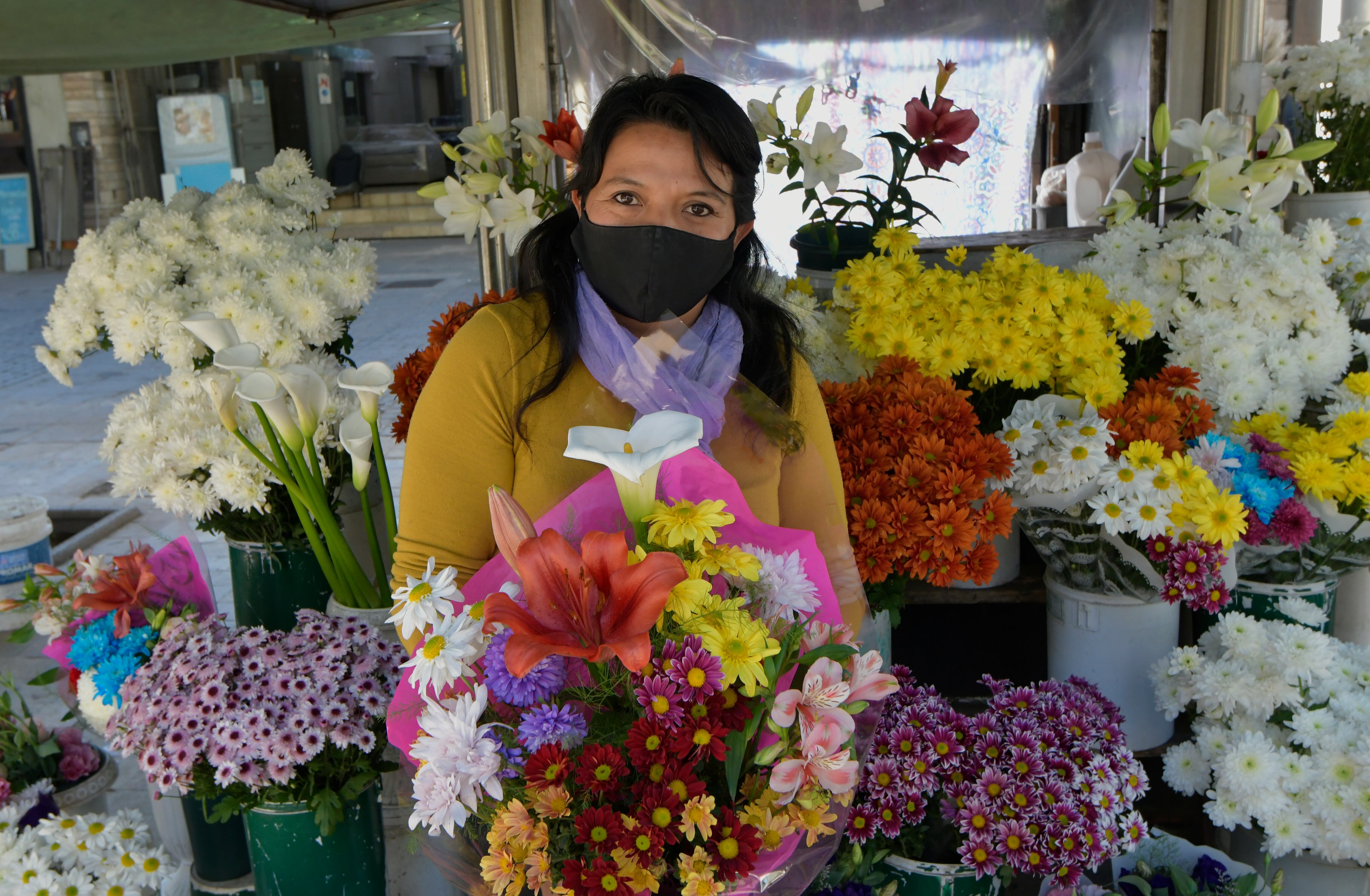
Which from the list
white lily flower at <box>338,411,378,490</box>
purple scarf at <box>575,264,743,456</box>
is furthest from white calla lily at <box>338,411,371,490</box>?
purple scarf at <box>575,264,743,456</box>

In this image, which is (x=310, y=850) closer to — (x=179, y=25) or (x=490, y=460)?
(x=490, y=460)

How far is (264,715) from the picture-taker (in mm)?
1365

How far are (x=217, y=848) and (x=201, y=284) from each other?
95 cm

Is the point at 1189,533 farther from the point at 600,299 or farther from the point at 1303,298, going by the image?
the point at 600,299

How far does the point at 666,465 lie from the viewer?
0.96 metres

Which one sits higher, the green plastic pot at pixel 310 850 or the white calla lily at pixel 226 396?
the white calla lily at pixel 226 396

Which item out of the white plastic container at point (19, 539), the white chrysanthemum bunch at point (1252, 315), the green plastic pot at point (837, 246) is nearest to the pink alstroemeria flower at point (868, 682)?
the white chrysanthemum bunch at point (1252, 315)

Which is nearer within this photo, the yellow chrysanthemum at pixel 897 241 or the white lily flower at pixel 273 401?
the white lily flower at pixel 273 401

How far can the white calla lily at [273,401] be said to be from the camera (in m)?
1.46

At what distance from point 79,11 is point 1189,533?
3.30m

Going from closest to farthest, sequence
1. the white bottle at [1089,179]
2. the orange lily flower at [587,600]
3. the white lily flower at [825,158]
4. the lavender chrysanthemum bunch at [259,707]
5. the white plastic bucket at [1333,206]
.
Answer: the orange lily flower at [587,600]
the lavender chrysanthemum bunch at [259,707]
the white lily flower at [825,158]
the white plastic bucket at [1333,206]
the white bottle at [1089,179]

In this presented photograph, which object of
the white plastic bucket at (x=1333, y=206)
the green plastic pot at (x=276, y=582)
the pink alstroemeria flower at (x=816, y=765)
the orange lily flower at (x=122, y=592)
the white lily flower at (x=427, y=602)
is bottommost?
A: the green plastic pot at (x=276, y=582)

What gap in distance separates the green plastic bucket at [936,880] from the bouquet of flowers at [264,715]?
738mm

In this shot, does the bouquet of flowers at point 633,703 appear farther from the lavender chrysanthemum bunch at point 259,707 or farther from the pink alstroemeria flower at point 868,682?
the lavender chrysanthemum bunch at point 259,707
